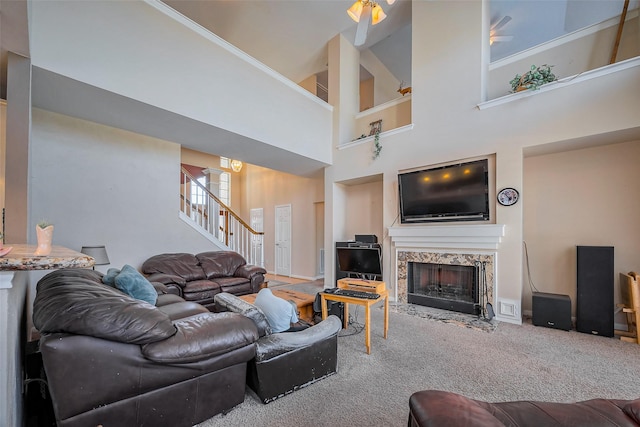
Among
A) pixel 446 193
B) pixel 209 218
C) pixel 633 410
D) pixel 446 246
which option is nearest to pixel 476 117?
pixel 446 193

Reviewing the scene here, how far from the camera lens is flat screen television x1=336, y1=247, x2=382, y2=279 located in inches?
159

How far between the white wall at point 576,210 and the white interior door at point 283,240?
536cm

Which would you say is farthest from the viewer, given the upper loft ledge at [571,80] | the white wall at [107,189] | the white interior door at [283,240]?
the white interior door at [283,240]

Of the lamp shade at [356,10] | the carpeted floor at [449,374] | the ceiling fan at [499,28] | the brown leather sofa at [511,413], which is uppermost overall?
the ceiling fan at [499,28]

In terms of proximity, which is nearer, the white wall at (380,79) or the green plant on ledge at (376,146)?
the green plant on ledge at (376,146)

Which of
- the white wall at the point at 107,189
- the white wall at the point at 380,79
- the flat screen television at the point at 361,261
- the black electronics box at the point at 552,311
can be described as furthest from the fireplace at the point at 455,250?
the white wall at the point at 380,79

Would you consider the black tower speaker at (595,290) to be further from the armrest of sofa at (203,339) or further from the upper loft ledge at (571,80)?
the armrest of sofa at (203,339)

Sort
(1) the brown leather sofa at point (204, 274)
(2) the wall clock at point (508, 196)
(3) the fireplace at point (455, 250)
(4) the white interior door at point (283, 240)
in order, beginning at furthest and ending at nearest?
(4) the white interior door at point (283, 240) < (1) the brown leather sofa at point (204, 274) < (3) the fireplace at point (455, 250) < (2) the wall clock at point (508, 196)

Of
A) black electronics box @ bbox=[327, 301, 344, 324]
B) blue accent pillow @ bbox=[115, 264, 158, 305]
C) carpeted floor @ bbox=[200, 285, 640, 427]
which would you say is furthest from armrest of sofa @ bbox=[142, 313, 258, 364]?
black electronics box @ bbox=[327, 301, 344, 324]

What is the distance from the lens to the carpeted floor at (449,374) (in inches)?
70.6

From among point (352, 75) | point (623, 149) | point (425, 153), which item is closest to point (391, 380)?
point (425, 153)

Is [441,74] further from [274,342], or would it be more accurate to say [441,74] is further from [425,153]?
[274,342]

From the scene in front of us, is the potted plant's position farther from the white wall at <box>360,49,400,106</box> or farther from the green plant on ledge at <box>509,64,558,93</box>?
the white wall at <box>360,49,400,106</box>

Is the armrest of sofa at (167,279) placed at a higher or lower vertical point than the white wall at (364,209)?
lower
